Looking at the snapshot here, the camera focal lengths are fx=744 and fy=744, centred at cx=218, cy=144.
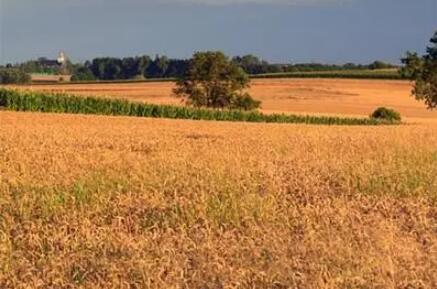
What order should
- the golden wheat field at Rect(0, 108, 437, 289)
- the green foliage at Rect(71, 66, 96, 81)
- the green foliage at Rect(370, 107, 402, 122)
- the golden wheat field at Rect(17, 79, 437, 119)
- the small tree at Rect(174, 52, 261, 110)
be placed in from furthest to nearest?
the green foliage at Rect(71, 66, 96, 81), the golden wheat field at Rect(17, 79, 437, 119), the small tree at Rect(174, 52, 261, 110), the green foliage at Rect(370, 107, 402, 122), the golden wheat field at Rect(0, 108, 437, 289)

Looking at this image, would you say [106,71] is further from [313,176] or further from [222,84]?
[313,176]

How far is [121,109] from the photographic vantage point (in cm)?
6294

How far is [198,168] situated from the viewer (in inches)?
481

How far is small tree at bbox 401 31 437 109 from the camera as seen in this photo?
200 feet

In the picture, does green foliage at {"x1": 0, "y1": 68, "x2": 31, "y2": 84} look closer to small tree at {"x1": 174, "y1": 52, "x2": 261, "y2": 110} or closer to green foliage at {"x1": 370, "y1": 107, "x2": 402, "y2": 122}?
small tree at {"x1": 174, "y1": 52, "x2": 261, "y2": 110}

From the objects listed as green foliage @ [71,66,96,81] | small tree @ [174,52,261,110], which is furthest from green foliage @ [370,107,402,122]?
green foliage @ [71,66,96,81]

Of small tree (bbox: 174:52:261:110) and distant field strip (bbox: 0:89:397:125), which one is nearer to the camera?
distant field strip (bbox: 0:89:397:125)

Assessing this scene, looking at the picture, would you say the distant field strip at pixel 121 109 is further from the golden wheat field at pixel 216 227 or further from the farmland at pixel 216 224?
the golden wheat field at pixel 216 227

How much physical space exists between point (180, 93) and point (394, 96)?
37.3 m

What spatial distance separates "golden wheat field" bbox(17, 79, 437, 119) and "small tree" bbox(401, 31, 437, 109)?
78.6 ft

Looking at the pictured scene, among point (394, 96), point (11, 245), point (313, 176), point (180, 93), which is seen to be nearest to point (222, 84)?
point (180, 93)

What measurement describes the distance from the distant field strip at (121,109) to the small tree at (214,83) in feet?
62.5

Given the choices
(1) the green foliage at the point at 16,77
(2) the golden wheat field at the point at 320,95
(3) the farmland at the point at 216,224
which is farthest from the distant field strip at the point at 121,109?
(3) the farmland at the point at 216,224

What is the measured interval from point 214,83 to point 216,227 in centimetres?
8062
